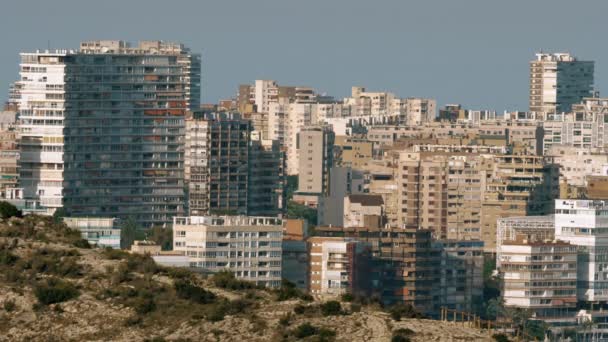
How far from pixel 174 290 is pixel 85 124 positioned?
123 meters

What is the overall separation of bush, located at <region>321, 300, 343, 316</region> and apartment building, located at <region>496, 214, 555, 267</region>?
99.6m

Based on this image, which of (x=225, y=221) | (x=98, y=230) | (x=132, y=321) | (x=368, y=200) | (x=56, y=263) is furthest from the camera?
(x=368, y=200)

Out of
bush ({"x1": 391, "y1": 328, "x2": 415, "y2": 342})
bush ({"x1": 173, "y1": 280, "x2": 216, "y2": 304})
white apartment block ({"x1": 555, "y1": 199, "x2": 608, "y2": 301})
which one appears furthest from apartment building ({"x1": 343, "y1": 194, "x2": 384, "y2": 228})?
bush ({"x1": 391, "y1": 328, "x2": 415, "y2": 342})

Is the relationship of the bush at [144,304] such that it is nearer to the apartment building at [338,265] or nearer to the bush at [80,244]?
the bush at [80,244]

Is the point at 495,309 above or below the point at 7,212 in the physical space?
below

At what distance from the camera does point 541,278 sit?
5994 inches

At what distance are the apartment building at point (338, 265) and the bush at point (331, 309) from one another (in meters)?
89.9

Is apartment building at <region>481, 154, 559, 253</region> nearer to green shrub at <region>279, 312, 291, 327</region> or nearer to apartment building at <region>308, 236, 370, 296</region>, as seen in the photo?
apartment building at <region>308, 236, 370, 296</region>

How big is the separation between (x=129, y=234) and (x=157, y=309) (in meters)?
102

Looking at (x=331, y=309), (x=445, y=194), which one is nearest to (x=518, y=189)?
(x=445, y=194)

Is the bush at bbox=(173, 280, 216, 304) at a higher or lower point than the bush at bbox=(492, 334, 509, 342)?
higher

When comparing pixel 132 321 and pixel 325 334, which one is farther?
pixel 132 321

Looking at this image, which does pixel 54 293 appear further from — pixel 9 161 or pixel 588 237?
pixel 9 161

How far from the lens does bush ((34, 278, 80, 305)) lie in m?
59.2
